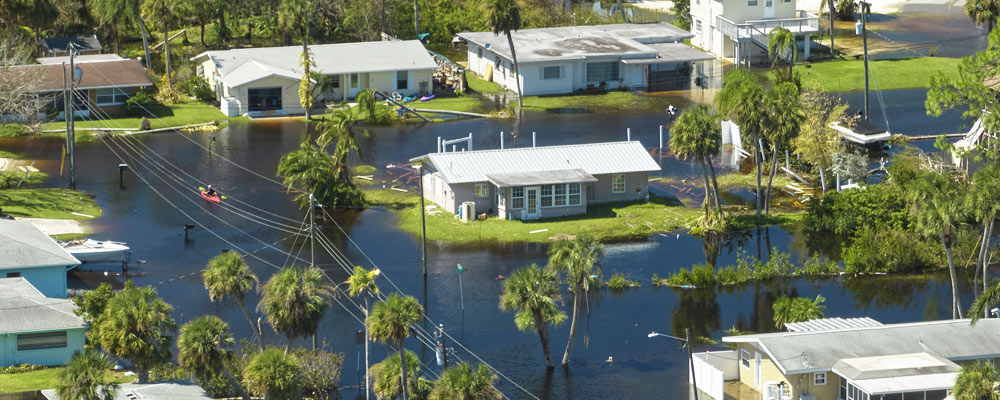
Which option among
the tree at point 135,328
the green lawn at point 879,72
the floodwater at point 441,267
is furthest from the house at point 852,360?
the green lawn at point 879,72

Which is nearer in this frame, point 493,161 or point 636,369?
point 636,369

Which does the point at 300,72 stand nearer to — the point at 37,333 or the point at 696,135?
the point at 696,135

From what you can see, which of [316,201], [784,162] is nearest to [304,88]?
[316,201]

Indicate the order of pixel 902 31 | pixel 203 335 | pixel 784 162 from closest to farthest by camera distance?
pixel 203 335 < pixel 784 162 < pixel 902 31

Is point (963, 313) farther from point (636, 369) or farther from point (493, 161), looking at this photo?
point (493, 161)

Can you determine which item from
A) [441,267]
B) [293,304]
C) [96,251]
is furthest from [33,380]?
[441,267]

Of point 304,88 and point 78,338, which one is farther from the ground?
point 304,88

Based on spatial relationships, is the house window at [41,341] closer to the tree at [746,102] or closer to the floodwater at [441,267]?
the floodwater at [441,267]
